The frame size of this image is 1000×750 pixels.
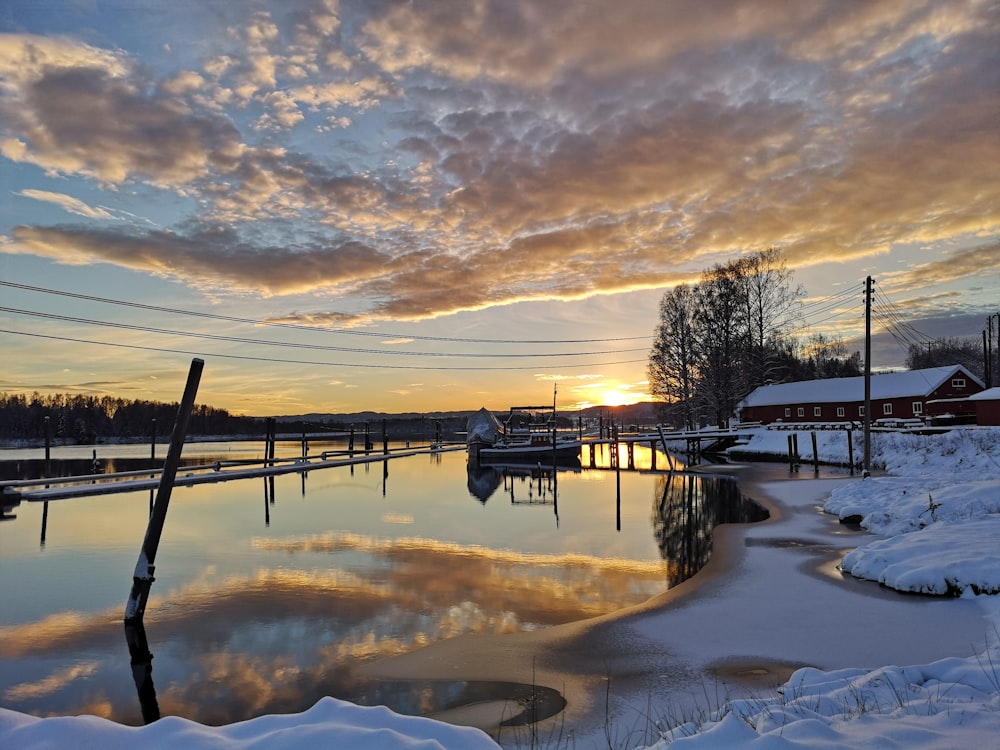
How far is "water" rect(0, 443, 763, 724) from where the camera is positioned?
7488mm

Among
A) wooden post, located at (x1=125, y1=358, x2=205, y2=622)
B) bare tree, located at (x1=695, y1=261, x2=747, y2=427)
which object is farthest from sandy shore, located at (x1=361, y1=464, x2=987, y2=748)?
bare tree, located at (x1=695, y1=261, x2=747, y2=427)

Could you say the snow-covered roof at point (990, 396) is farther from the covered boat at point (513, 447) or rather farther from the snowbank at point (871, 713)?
the snowbank at point (871, 713)

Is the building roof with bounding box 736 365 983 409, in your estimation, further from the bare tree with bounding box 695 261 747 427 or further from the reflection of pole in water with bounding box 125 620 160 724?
the reflection of pole in water with bounding box 125 620 160 724

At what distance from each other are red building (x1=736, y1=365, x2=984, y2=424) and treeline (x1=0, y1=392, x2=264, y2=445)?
10347 cm

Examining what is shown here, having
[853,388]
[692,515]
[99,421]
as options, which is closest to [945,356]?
[853,388]

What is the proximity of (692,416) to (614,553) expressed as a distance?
50718 millimetres

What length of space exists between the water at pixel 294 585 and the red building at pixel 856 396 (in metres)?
36.5

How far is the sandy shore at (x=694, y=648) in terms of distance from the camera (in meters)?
6.48

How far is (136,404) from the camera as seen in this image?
149000mm

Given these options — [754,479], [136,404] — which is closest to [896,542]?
[754,479]

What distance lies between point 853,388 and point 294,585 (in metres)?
57.4

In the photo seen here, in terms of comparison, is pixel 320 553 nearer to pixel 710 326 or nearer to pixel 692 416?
pixel 710 326

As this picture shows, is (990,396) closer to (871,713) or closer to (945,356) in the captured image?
(871,713)

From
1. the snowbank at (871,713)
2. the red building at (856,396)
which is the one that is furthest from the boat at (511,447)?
the snowbank at (871,713)
